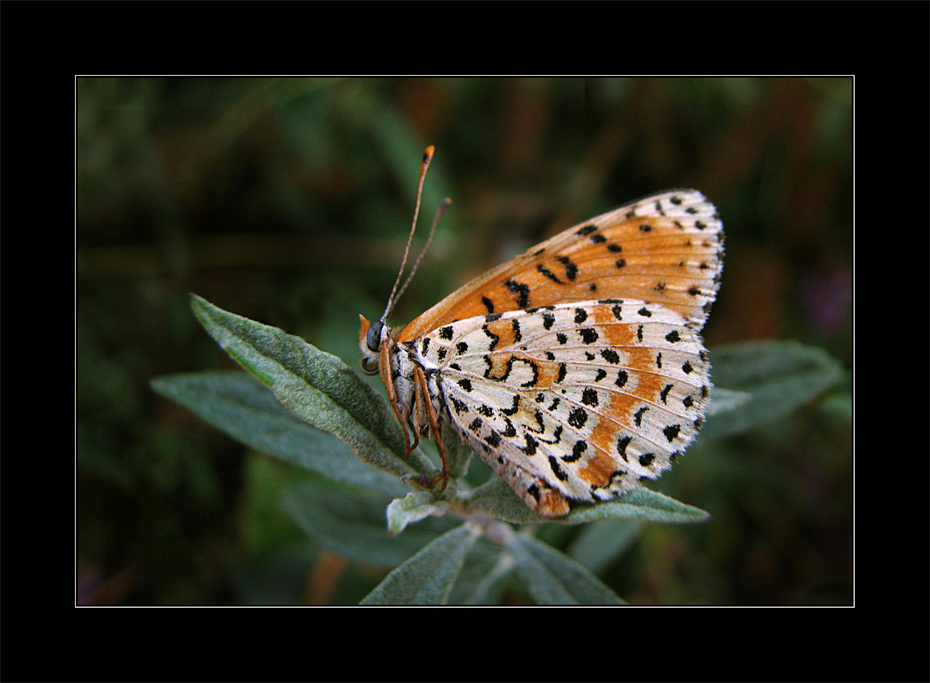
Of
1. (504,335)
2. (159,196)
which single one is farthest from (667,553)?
(159,196)

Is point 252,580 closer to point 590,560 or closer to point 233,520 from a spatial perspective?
point 233,520

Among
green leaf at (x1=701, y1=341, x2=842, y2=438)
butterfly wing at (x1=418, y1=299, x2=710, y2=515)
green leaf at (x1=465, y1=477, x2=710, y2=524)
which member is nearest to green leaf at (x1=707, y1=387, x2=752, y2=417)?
green leaf at (x1=701, y1=341, x2=842, y2=438)

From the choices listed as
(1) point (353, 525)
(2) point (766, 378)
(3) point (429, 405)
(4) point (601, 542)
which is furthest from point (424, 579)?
→ (2) point (766, 378)

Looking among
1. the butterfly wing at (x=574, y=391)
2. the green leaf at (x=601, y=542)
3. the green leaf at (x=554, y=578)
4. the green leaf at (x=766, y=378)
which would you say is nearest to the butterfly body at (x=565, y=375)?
the butterfly wing at (x=574, y=391)

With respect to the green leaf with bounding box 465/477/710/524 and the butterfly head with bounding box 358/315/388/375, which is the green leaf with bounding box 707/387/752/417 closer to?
the green leaf with bounding box 465/477/710/524

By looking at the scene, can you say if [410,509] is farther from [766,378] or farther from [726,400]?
[766,378]

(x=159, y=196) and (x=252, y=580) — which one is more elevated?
(x=159, y=196)
